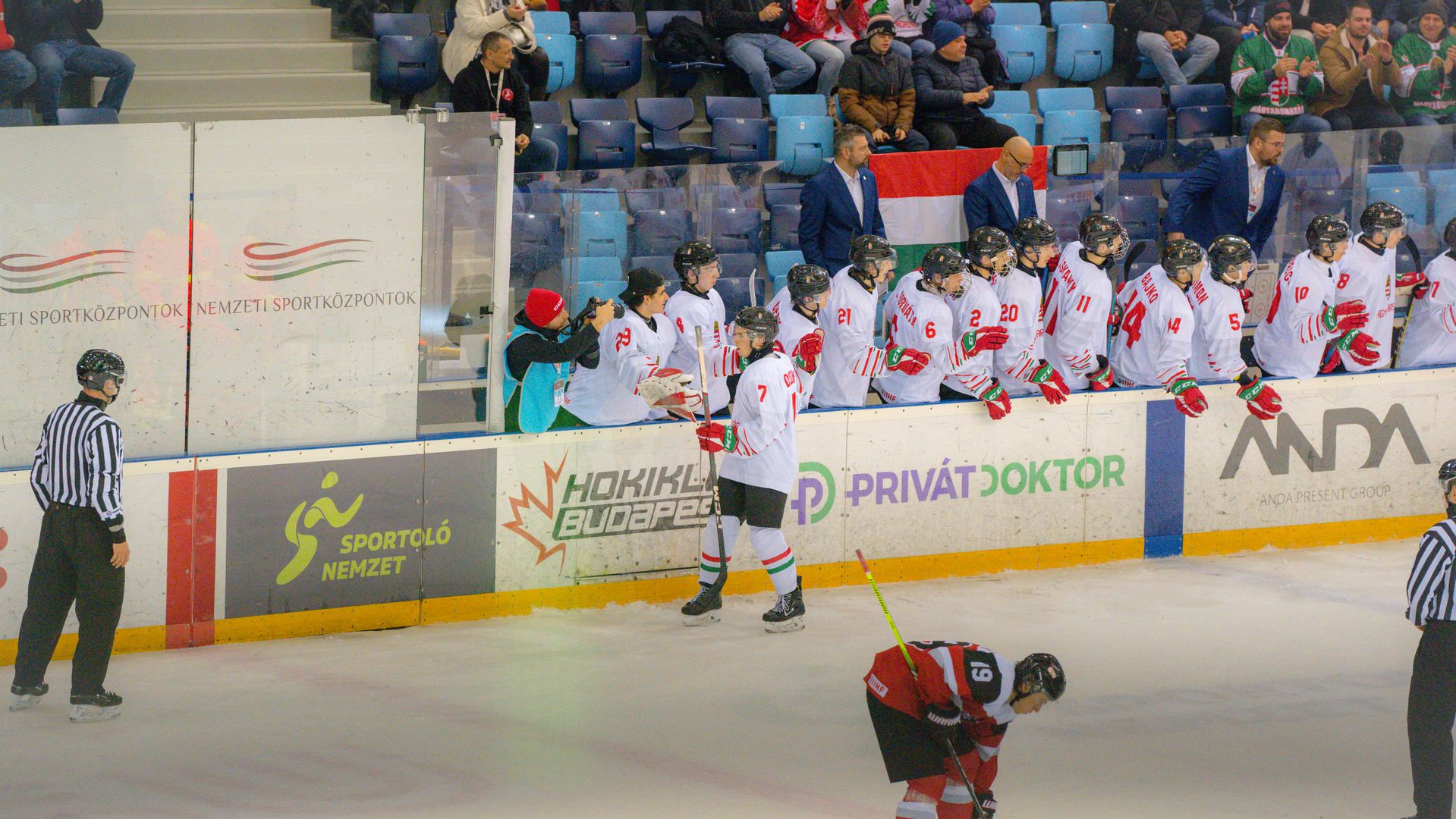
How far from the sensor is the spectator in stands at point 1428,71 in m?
13.7

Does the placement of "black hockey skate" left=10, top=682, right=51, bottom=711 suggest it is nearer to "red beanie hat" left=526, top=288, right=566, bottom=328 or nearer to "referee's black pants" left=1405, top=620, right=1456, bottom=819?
"red beanie hat" left=526, top=288, right=566, bottom=328

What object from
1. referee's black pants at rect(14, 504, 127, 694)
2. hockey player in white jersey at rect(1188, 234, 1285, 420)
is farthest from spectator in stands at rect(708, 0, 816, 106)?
referee's black pants at rect(14, 504, 127, 694)

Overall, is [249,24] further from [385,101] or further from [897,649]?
[897,649]

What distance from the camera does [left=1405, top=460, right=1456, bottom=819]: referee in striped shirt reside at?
6.00 meters

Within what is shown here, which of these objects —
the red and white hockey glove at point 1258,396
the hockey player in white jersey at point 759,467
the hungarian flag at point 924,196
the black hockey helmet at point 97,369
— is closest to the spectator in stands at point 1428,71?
the hungarian flag at point 924,196

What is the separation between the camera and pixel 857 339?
30.9ft

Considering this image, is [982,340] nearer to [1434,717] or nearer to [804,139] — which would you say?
[804,139]

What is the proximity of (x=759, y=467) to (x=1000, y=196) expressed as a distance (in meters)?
3.41

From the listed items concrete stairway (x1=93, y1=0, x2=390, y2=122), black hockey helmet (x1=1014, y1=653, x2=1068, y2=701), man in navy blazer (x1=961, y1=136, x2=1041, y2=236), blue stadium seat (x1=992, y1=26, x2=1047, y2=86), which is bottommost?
black hockey helmet (x1=1014, y1=653, x2=1068, y2=701)

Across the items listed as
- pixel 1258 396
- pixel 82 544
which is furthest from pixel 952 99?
pixel 82 544

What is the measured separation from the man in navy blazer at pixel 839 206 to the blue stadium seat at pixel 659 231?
0.95 metres

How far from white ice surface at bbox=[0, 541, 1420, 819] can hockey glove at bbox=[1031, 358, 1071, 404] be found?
1.17m

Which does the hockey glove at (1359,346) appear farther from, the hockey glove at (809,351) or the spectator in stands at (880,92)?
the hockey glove at (809,351)

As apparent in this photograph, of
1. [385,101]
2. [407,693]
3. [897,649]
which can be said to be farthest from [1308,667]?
[385,101]
